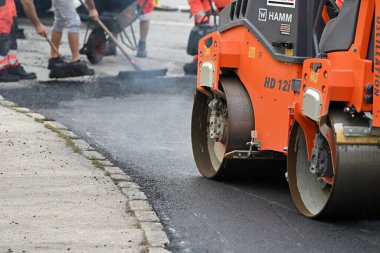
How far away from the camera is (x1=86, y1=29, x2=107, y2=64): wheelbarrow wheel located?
52.6 feet

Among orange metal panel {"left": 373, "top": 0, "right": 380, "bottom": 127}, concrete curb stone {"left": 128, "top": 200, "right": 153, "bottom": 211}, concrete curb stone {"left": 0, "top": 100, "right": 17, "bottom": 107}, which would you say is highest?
orange metal panel {"left": 373, "top": 0, "right": 380, "bottom": 127}

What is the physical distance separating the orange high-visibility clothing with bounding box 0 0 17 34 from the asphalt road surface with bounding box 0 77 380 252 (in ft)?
3.04

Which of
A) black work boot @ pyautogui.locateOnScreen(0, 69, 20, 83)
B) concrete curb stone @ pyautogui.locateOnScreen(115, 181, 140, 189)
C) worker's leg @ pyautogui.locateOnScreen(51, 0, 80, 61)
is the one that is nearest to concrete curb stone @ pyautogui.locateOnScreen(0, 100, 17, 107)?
black work boot @ pyautogui.locateOnScreen(0, 69, 20, 83)

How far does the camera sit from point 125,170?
29.0ft

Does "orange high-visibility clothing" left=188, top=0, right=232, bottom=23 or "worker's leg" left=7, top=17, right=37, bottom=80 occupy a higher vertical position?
"orange high-visibility clothing" left=188, top=0, right=232, bottom=23

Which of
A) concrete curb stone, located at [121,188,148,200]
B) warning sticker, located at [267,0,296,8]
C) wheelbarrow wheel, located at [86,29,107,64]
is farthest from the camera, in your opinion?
wheelbarrow wheel, located at [86,29,107,64]

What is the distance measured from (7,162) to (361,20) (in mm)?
3329

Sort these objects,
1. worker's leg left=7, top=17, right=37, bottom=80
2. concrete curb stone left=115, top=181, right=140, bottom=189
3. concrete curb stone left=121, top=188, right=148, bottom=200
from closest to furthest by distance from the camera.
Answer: concrete curb stone left=121, top=188, right=148, bottom=200 → concrete curb stone left=115, top=181, right=140, bottom=189 → worker's leg left=7, top=17, right=37, bottom=80

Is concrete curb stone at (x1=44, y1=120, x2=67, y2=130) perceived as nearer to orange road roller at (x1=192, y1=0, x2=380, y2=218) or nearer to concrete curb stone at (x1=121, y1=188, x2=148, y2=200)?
orange road roller at (x1=192, y1=0, x2=380, y2=218)

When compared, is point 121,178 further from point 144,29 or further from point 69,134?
point 144,29

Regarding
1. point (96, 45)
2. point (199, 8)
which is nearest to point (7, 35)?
point (96, 45)

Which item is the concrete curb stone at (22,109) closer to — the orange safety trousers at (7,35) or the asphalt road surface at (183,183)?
the asphalt road surface at (183,183)

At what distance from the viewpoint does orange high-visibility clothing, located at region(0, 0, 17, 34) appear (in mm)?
13984

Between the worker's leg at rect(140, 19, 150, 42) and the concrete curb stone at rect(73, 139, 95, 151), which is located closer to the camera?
the concrete curb stone at rect(73, 139, 95, 151)
